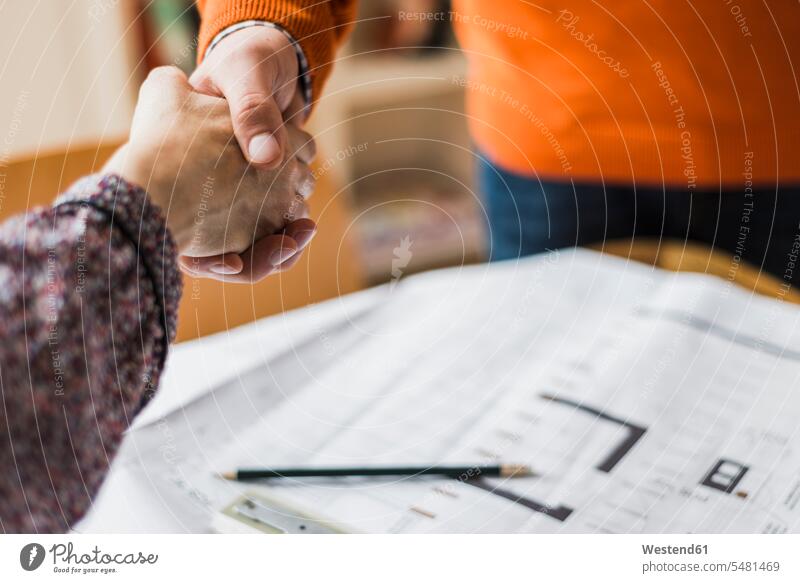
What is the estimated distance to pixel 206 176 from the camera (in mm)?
289

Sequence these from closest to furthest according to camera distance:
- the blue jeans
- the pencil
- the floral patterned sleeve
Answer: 1. the floral patterned sleeve
2. the pencil
3. the blue jeans

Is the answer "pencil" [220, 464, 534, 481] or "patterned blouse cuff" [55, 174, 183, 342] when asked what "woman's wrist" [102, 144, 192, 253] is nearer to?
"patterned blouse cuff" [55, 174, 183, 342]

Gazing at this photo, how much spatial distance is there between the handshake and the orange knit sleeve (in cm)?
3

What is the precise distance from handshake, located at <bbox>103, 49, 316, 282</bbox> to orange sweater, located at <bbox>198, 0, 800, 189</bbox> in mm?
41

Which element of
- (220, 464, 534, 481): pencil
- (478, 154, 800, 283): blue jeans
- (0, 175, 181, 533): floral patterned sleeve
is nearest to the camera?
(0, 175, 181, 533): floral patterned sleeve

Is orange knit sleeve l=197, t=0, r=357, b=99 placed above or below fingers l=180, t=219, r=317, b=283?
above

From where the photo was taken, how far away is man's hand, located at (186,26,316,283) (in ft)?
0.98

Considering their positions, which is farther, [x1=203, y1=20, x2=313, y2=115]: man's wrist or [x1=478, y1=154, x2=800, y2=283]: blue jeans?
[x1=478, y1=154, x2=800, y2=283]: blue jeans

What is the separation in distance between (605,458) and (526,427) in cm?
4

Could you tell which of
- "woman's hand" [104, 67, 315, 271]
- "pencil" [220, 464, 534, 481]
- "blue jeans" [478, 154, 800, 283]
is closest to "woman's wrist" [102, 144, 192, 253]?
"woman's hand" [104, 67, 315, 271]

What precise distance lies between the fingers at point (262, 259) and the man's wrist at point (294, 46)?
2.3 inches
